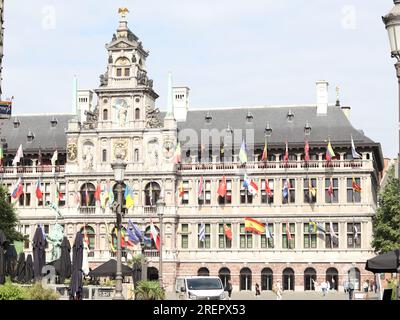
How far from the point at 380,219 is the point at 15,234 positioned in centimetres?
2741

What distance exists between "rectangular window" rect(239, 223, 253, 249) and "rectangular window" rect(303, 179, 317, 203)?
239 inches

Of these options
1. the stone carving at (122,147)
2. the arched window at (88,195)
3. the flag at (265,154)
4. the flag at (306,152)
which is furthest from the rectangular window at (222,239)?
the arched window at (88,195)

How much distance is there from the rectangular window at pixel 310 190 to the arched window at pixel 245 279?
8358 millimetres

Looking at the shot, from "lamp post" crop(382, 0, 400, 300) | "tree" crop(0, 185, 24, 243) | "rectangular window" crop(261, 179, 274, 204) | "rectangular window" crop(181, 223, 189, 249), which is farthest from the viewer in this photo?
"rectangular window" crop(181, 223, 189, 249)

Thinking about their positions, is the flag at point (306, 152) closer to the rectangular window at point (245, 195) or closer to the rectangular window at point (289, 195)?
the rectangular window at point (289, 195)

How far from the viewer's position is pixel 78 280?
39.2m

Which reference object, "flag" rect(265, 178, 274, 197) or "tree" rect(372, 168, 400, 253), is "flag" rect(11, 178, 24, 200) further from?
"tree" rect(372, 168, 400, 253)

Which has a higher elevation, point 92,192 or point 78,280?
point 92,192

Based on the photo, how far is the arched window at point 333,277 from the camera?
8244 centimetres

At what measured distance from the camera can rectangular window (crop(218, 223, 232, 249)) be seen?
84938 millimetres

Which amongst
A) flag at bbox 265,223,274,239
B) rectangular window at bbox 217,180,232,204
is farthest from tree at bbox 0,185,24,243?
flag at bbox 265,223,274,239

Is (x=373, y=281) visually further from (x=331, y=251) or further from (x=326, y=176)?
(x=326, y=176)

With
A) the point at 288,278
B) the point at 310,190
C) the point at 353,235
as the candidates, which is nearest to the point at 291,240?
the point at 288,278
